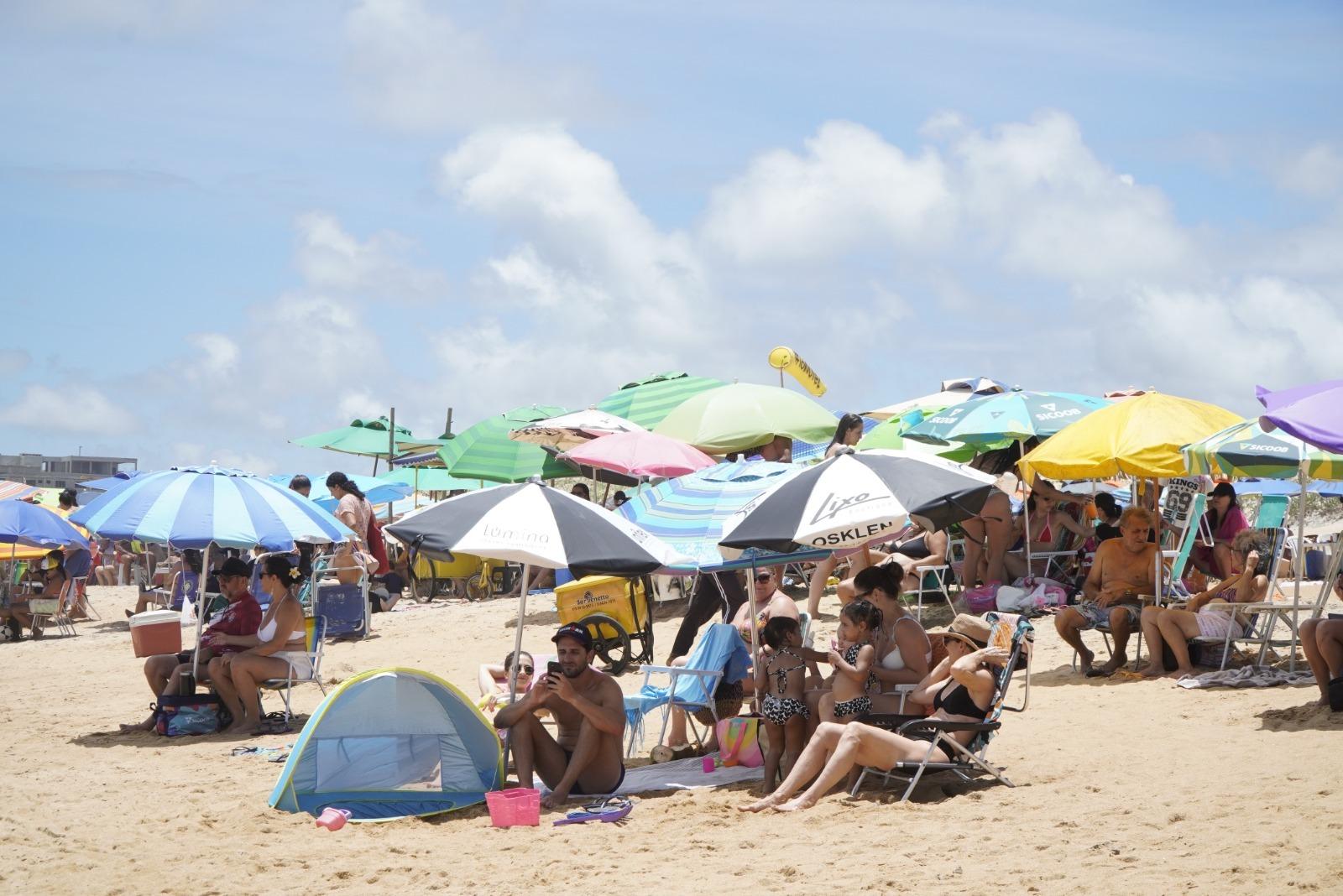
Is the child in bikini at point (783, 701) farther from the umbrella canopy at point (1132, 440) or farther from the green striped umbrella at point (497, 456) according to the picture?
the green striped umbrella at point (497, 456)

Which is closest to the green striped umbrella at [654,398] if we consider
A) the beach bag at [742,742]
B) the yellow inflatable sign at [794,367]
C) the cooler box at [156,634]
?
the yellow inflatable sign at [794,367]

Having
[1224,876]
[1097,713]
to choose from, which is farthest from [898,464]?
[1224,876]

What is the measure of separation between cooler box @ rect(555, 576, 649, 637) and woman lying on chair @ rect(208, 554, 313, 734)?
257 cm

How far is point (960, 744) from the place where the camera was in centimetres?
679

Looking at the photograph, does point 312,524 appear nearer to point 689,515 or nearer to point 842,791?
point 689,515

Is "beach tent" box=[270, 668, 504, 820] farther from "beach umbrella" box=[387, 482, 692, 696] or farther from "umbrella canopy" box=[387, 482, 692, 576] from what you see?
"umbrella canopy" box=[387, 482, 692, 576]

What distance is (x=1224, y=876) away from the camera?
16.1 ft

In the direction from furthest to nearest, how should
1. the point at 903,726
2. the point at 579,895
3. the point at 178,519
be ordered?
the point at 178,519, the point at 903,726, the point at 579,895

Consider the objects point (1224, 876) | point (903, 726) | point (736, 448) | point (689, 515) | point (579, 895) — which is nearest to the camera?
point (1224, 876)

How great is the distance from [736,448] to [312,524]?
559 centimetres

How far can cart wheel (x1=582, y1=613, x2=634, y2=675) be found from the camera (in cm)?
1116

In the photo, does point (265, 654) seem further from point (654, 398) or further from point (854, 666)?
point (654, 398)

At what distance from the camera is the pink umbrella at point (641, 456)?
13336mm

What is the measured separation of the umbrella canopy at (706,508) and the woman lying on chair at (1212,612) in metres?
2.81
